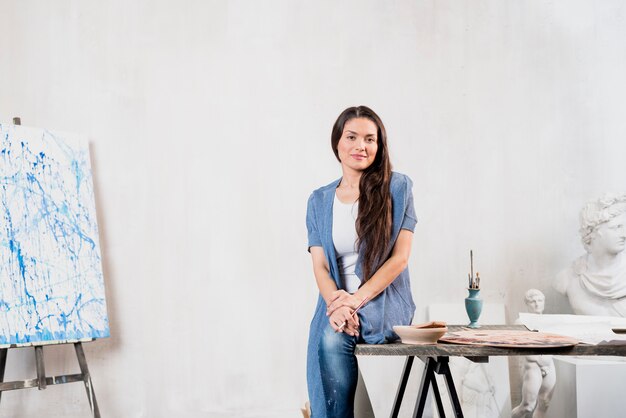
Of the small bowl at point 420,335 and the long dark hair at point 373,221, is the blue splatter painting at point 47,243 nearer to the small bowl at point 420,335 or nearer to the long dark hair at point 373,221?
the long dark hair at point 373,221

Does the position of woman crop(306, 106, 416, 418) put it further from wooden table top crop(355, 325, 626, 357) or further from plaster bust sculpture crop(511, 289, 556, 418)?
plaster bust sculpture crop(511, 289, 556, 418)

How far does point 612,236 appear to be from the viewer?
331 cm

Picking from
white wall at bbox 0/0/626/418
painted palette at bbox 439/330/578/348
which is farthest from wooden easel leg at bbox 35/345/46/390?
painted palette at bbox 439/330/578/348

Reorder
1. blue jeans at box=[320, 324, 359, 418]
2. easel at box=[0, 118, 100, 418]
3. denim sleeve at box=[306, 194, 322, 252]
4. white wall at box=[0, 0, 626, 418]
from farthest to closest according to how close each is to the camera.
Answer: white wall at box=[0, 0, 626, 418] < easel at box=[0, 118, 100, 418] < denim sleeve at box=[306, 194, 322, 252] < blue jeans at box=[320, 324, 359, 418]

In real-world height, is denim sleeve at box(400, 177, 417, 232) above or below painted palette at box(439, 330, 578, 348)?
above

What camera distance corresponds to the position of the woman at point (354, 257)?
7.13 ft

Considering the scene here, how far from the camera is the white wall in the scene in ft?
11.7

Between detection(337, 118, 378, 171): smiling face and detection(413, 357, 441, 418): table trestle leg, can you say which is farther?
detection(337, 118, 378, 171): smiling face

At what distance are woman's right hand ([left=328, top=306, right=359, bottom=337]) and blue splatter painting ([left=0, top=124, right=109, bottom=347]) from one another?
1.53 metres

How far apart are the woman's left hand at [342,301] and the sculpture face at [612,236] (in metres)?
1.70

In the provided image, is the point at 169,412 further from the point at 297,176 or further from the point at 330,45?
the point at 330,45

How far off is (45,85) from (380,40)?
5.94 feet

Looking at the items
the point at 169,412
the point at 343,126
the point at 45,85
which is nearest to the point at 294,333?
the point at 169,412

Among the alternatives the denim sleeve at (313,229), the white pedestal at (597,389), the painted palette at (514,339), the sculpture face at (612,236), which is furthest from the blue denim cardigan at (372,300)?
the sculpture face at (612,236)
